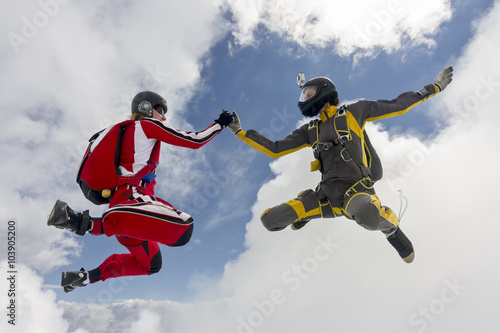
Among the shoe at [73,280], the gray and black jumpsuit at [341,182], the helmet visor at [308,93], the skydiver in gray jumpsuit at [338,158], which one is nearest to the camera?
the shoe at [73,280]

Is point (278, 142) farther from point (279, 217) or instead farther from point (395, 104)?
point (395, 104)

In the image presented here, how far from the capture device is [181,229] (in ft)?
13.9

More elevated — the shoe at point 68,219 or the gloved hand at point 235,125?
the gloved hand at point 235,125

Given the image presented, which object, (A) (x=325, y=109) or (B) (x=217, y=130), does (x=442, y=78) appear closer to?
(A) (x=325, y=109)

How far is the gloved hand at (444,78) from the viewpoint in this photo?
6008mm

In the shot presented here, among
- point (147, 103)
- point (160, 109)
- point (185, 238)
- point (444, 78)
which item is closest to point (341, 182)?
point (185, 238)

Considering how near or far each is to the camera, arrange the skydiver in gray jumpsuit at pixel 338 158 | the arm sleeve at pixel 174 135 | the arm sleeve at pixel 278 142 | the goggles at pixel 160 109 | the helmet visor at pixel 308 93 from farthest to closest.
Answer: the arm sleeve at pixel 278 142, the helmet visor at pixel 308 93, the goggles at pixel 160 109, the skydiver in gray jumpsuit at pixel 338 158, the arm sleeve at pixel 174 135

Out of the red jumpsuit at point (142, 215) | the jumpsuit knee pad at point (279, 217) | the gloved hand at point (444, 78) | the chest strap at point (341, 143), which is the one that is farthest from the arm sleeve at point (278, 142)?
the gloved hand at point (444, 78)

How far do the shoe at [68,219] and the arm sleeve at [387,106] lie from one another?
169 inches

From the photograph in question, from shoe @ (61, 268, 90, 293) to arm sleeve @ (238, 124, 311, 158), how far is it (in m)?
3.27

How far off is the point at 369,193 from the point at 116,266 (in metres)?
3.90

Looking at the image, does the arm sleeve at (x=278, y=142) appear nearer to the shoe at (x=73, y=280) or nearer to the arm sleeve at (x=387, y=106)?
the arm sleeve at (x=387, y=106)

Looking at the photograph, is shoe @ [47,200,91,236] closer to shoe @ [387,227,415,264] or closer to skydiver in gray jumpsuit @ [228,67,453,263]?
skydiver in gray jumpsuit @ [228,67,453,263]

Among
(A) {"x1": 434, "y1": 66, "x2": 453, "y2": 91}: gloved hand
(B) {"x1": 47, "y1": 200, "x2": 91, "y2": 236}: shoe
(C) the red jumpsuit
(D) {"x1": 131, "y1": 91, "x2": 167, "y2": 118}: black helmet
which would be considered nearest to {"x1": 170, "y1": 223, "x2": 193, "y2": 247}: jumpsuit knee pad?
(C) the red jumpsuit
